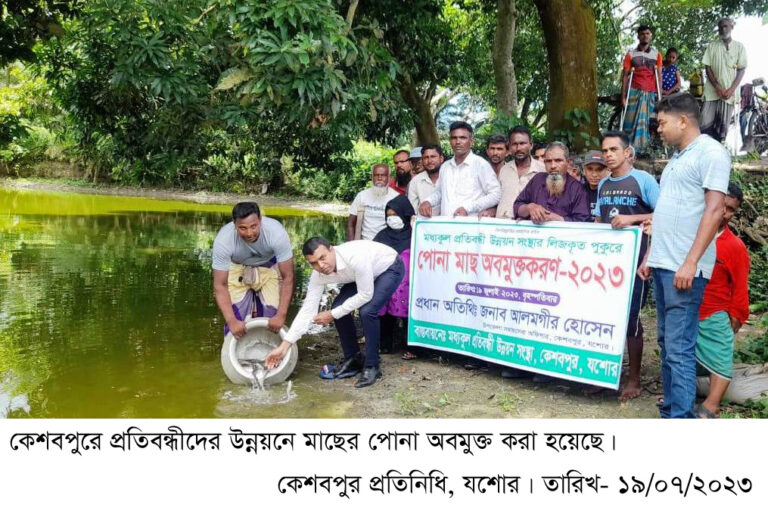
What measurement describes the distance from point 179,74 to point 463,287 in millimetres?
3196

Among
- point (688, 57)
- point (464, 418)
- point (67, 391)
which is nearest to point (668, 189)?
point (464, 418)

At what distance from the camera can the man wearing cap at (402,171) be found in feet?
21.9

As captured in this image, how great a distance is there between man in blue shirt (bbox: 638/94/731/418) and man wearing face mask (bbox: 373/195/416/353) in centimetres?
236

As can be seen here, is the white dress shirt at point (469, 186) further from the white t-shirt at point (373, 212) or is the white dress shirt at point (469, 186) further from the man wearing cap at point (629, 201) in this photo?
the man wearing cap at point (629, 201)

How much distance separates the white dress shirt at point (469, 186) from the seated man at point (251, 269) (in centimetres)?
137

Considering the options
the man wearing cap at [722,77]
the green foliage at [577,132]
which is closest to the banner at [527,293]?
the green foliage at [577,132]

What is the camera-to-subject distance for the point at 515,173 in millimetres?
5648

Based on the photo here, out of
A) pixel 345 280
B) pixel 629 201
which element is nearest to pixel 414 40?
pixel 345 280

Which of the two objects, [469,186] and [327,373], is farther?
[469,186]

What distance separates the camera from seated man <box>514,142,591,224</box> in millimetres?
4867

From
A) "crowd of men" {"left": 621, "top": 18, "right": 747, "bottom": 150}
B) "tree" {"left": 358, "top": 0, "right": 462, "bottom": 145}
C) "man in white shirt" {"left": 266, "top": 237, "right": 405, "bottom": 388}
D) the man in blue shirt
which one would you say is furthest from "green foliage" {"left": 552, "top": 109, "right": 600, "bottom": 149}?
the man in blue shirt

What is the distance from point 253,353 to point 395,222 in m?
1.60

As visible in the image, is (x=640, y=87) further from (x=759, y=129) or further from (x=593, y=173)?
(x=593, y=173)
